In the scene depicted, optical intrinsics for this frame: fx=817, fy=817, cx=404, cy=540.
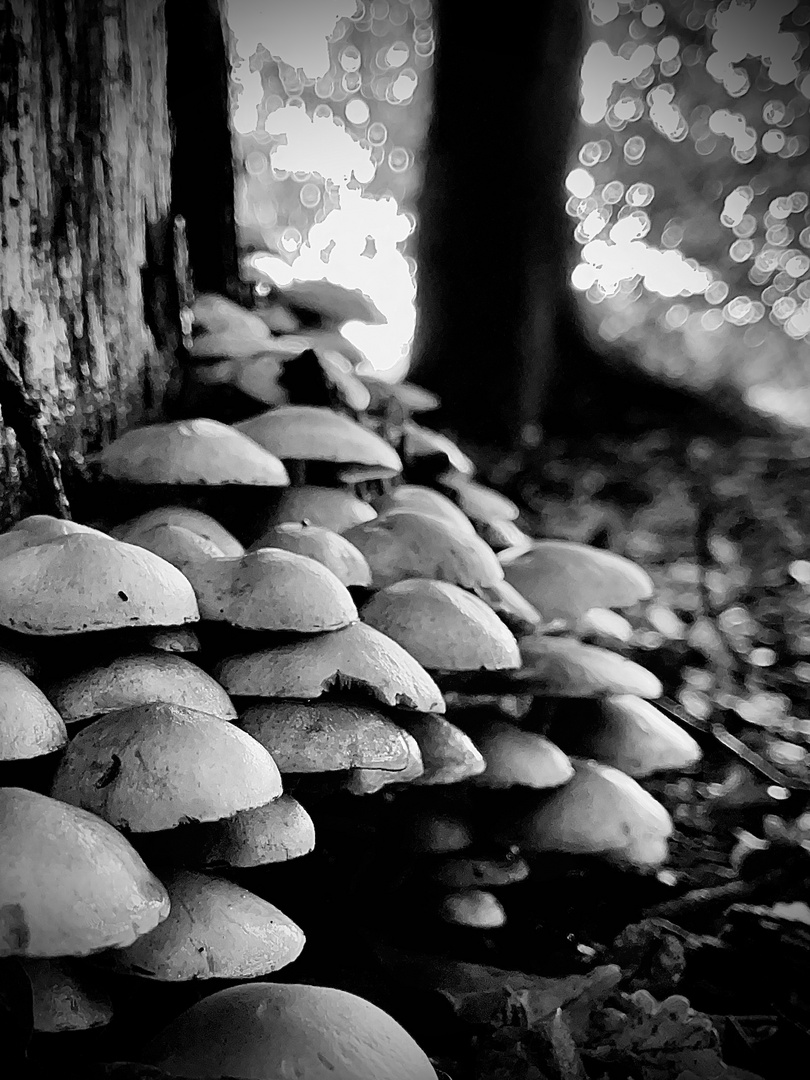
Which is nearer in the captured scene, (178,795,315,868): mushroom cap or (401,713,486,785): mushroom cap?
(178,795,315,868): mushroom cap

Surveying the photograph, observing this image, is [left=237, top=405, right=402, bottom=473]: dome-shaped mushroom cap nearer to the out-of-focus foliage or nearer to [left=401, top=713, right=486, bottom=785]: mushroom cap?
[left=401, top=713, right=486, bottom=785]: mushroom cap

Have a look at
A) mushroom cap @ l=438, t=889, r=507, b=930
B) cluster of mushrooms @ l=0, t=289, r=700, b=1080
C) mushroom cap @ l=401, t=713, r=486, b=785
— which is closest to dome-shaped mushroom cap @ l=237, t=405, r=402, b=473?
cluster of mushrooms @ l=0, t=289, r=700, b=1080

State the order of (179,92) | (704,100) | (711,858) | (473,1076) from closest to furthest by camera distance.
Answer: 1. (473,1076)
2. (711,858)
3. (179,92)
4. (704,100)

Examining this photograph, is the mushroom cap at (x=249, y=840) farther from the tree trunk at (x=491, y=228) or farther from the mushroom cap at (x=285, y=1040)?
the tree trunk at (x=491, y=228)

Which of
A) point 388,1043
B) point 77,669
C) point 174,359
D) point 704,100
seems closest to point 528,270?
point 704,100

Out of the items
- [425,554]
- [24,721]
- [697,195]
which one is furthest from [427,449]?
[697,195]

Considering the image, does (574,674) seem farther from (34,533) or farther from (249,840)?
(34,533)

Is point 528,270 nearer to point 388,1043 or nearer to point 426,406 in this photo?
point 426,406
